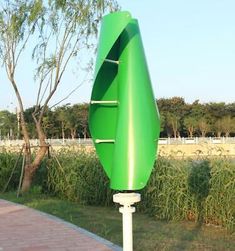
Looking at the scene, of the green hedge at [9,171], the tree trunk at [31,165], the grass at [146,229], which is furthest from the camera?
the green hedge at [9,171]

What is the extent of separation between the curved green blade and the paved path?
3.17 meters

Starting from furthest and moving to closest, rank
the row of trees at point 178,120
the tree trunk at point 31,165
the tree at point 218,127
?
1. the tree at point 218,127
2. the row of trees at point 178,120
3. the tree trunk at point 31,165

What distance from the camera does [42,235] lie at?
283 inches

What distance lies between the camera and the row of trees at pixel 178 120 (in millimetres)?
66250

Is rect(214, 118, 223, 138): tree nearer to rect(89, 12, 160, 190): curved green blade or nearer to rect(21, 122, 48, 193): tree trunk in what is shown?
rect(21, 122, 48, 193): tree trunk

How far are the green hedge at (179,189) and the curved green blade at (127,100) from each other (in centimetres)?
571

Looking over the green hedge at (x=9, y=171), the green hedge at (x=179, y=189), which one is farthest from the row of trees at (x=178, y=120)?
the green hedge at (x=179, y=189)

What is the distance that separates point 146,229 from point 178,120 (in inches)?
2439

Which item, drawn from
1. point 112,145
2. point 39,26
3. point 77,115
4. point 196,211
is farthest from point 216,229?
point 77,115

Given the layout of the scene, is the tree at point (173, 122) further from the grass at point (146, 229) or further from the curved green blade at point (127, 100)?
the curved green blade at point (127, 100)

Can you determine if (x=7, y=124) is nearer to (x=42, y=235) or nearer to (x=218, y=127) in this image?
(x=218, y=127)

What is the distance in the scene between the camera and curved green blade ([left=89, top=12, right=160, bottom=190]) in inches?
124

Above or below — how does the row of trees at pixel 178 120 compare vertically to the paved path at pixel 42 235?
above

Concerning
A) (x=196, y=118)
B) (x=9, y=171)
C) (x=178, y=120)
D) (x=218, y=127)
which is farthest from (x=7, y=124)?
(x=9, y=171)
